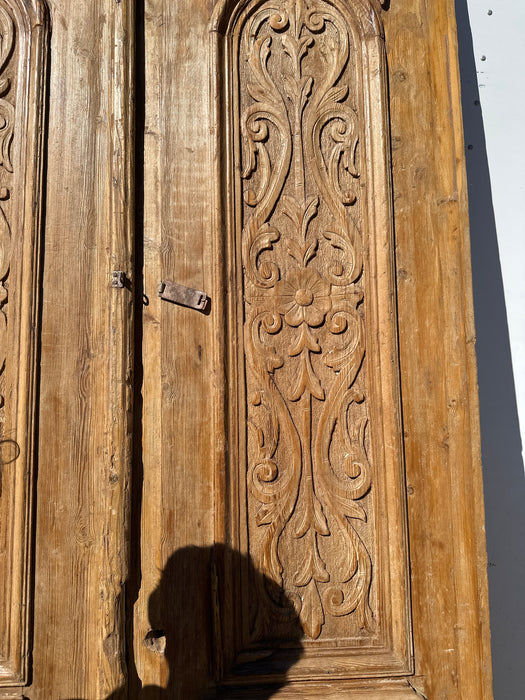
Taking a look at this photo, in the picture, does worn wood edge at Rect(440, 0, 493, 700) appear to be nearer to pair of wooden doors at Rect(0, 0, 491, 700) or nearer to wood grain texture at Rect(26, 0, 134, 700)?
pair of wooden doors at Rect(0, 0, 491, 700)

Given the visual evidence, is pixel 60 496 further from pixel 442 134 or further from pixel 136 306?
pixel 442 134

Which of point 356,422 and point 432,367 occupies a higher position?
point 432,367

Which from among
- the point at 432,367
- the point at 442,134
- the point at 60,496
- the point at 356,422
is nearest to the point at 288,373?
the point at 356,422

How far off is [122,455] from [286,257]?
2.04 feet

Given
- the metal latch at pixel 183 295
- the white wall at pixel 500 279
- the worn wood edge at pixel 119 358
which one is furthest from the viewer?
the white wall at pixel 500 279

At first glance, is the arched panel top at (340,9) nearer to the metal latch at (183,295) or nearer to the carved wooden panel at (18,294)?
the carved wooden panel at (18,294)

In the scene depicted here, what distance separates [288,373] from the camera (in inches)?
59.5

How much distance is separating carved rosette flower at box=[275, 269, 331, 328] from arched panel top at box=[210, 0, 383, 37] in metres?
0.66

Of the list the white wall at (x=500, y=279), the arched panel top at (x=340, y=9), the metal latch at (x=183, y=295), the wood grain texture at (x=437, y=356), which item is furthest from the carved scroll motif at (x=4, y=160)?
the white wall at (x=500, y=279)

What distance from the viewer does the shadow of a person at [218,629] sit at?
138 cm

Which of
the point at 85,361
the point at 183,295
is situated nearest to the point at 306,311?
the point at 183,295

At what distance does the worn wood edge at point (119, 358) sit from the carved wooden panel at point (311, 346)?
0.75ft

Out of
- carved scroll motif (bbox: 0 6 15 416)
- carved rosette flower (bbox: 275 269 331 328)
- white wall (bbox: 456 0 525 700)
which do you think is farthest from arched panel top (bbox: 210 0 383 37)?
carved rosette flower (bbox: 275 269 331 328)

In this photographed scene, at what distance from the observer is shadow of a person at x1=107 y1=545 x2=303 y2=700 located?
4.54 ft
